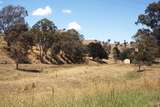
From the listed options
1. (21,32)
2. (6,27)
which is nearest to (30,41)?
(21,32)

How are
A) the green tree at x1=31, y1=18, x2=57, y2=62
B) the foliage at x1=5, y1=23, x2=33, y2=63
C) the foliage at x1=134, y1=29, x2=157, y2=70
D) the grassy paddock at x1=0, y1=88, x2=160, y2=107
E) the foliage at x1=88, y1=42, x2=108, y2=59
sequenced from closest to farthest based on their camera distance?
1. the grassy paddock at x1=0, y1=88, x2=160, y2=107
2. the foliage at x1=134, y1=29, x2=157, y2=70
3. the foliage at x1=5, y1=23, x2=33, y2=63
4. the green tree at x1=31, y1=18, x2=57, y2=62
5. the foliage at x1=88, y1=42, x2=108, y2=59

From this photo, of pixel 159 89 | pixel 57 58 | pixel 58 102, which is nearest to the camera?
pixel 58 102

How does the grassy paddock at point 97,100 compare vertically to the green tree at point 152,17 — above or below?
below

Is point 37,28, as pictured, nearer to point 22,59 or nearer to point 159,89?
point 22,59

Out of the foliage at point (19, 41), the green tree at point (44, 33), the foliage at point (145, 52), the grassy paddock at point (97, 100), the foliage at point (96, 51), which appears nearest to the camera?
the grassy paddock at point (97, 100)

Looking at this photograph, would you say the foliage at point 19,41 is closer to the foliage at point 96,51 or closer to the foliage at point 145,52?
the foliage at point 145,52

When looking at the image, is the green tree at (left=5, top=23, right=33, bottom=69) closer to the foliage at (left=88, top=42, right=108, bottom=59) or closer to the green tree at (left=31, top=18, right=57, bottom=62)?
the green tree at (left=31, top=18, right=57, bottom=62)

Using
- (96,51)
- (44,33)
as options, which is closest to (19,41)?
(44,33)

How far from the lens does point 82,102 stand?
1070 centimetres

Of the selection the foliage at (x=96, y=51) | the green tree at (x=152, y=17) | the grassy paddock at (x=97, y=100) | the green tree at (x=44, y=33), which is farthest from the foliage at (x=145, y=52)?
the grassy paddock at (x=97, y=100)

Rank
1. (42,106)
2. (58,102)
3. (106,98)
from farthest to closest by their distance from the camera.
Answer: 1. (106,98)
2. (58,102)
3. (42,106)

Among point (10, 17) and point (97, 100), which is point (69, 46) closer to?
point (10, 17)

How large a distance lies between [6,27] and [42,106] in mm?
84579

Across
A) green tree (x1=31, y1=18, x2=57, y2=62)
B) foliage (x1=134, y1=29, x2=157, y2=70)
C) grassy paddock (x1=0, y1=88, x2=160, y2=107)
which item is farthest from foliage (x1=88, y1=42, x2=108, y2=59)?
grassy paddock (x1=0, y1=88, x2=160, y2=107)
